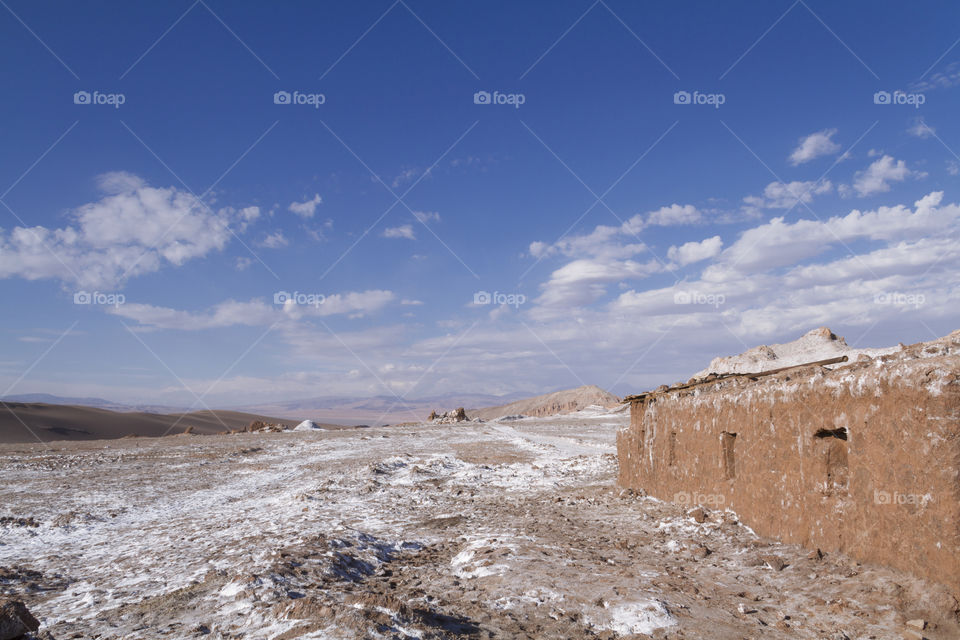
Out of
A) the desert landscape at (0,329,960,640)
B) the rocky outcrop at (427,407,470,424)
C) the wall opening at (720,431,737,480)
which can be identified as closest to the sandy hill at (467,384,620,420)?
the rocky outcrop at (427,407,470,424)

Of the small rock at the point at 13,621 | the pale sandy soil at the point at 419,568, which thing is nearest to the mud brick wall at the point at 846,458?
the pale sandy soil at the point at 419,568

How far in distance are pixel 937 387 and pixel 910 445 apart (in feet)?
1.87

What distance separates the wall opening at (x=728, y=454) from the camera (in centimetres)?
770

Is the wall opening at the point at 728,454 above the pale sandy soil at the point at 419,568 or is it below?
above

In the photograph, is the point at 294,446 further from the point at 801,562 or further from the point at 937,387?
the point at 937,387

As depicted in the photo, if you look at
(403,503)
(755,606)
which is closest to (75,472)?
(403,503)

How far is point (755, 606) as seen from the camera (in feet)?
16.0

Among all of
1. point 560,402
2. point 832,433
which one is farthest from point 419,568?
point 560,402
